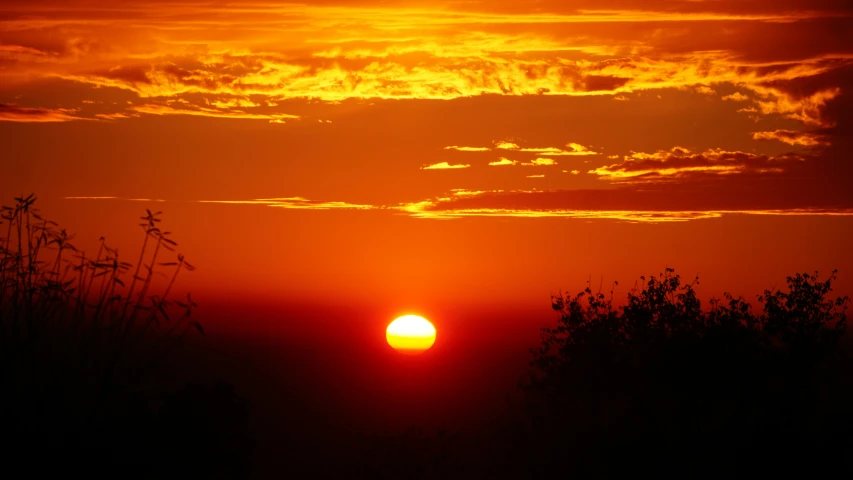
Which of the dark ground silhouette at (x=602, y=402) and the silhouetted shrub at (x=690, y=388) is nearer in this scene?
the dark ground silhouette at (x=602, y=402)

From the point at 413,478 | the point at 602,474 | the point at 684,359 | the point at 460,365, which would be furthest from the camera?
the point at 460,365

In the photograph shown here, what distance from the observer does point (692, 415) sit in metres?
26.2

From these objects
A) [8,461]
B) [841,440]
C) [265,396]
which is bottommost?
[8,461]

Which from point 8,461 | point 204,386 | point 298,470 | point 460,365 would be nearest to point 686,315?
point 204,386

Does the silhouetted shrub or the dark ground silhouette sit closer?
the dark ground silhouette

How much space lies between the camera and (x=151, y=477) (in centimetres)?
1532

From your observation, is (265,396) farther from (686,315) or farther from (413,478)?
(686,315)

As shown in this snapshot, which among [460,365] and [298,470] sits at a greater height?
[460,365]

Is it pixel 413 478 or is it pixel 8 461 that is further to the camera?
pixel 413 478

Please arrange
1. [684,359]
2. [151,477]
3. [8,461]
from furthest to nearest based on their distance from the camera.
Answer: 1. [684,359]
2. [151,477]
3. [8,461]

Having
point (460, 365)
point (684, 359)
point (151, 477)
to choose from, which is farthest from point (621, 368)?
point (460, 365)

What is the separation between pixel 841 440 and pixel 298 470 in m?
56.6

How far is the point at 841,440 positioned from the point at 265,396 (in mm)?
91452

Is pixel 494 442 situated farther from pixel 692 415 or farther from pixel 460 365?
pixel 460 365
